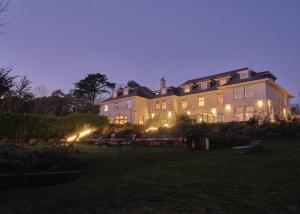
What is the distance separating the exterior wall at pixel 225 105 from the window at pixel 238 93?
302 mm

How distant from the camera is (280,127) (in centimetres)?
2009

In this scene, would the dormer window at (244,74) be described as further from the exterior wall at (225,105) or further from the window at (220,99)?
the window at (220,99)

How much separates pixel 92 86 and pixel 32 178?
4490cm

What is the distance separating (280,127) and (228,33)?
368 feet

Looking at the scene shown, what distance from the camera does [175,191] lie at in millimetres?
5922

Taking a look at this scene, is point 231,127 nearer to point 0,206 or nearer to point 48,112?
point 0,206

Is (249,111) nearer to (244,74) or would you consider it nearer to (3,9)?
(244,74)

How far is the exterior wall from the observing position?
101 feet

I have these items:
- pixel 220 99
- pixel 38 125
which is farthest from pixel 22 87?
pixel 220 99

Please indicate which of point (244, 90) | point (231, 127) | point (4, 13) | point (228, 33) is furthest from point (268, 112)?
point (228, 33)

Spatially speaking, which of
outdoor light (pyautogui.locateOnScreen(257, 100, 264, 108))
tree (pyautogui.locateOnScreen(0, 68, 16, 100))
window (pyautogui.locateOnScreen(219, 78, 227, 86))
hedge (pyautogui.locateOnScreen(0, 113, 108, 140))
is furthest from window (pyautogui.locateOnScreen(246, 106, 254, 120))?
tree (pyautogui.locateOnScreen(0, 68, 16, 100))

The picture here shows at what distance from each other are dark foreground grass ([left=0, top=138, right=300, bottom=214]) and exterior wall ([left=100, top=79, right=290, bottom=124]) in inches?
921

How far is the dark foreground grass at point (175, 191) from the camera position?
15.7ft

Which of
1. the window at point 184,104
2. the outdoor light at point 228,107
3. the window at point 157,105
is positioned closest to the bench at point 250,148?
the outdoor light at point 228,107
